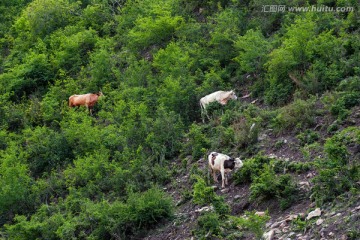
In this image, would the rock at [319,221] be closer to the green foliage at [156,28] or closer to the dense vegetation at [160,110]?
the dense vegetation at [160,110]

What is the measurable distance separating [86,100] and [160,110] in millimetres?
4114

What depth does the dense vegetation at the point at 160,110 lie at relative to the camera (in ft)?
43.6

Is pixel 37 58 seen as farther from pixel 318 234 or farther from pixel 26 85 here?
pixel 318 234

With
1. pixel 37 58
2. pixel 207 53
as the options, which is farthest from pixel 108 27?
pixel 207 53

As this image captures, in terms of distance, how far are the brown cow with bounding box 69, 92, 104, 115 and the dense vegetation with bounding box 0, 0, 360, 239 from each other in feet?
1.09

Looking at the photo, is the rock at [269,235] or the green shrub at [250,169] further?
the green shrub at [250,169]

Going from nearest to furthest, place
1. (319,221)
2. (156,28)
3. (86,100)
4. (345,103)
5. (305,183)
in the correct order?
(319,221), (305,183), (345,103), (86,100), (156,28)

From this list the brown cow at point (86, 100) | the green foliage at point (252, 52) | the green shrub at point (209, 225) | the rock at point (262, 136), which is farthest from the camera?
the brown cow at point (86, 100)

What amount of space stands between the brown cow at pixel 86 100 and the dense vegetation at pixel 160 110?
331 millimetres

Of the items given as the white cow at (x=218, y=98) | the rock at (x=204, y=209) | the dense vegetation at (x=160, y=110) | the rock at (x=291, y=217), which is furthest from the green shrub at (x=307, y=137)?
the white cow at (x=218, y=98)

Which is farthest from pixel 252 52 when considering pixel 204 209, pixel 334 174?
pixel 334 174

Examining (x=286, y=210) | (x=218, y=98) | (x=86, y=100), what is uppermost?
(x=286, y=210)

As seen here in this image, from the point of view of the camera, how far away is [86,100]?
20922 millimetres

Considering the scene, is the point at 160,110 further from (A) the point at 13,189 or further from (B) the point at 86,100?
(A) the point at 13,189
